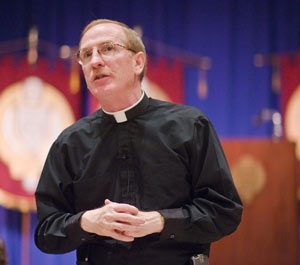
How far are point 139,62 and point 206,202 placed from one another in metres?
0.57

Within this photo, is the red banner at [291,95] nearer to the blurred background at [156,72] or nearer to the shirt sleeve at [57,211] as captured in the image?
the blurred background at [156,72]

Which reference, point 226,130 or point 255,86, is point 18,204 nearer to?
point 226,130

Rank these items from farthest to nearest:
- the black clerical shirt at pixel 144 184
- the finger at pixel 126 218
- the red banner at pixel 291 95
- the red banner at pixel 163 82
Result: the red banner at pixel 163 82 → the red banner at pixel 291 95 → the black clerical shirt at pixel 144 184 → the finger at pixel 126 218

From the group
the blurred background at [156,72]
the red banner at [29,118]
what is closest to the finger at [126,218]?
the blurred background at [156,72]

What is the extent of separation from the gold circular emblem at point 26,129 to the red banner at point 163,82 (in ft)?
1.26

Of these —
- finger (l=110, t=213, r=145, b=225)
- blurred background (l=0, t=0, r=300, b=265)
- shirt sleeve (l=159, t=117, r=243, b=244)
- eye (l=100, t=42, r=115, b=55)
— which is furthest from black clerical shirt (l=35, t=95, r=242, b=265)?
blurred background (l=0, t=0, r=300, b=265)

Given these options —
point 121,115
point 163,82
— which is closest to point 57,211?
point 121,115

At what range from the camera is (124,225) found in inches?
63.2

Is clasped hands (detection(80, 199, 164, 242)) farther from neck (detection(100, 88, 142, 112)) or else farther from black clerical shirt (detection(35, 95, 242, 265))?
neck (detection(100, 88, 142, 112))

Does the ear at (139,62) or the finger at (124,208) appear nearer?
the finger at (124,208)

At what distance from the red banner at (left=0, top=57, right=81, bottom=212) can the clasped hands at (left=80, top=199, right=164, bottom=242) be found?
4124mm

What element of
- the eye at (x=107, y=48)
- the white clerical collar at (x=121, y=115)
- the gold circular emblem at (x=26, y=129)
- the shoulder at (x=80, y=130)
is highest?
the eye at (x=107, y=48)

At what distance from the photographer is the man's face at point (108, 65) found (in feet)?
6.07

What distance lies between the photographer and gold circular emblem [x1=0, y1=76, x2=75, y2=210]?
5.68m
